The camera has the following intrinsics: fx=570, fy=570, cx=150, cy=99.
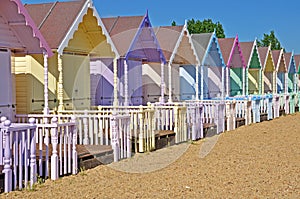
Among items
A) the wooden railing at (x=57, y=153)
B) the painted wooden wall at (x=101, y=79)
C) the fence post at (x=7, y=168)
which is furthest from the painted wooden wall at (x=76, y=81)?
the fence post at (x=7, y=168)

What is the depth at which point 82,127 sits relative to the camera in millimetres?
14758

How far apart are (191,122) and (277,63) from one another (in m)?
21.9

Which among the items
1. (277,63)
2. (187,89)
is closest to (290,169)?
(187,89)

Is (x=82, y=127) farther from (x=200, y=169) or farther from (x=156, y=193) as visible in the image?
(x=156, y=193)

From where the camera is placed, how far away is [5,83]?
13.8 metres

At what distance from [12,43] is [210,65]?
51.3 feet

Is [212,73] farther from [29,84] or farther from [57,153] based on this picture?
[57,153]

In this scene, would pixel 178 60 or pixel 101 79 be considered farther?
pixel 178 60

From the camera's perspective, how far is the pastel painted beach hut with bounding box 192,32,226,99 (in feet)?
86.0

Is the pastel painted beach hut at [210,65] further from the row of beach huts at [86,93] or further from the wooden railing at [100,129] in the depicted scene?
the wooden railing at [100,129]

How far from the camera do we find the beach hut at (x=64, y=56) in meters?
15.2

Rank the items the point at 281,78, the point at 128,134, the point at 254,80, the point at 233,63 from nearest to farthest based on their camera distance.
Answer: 1. the point at 128,134
2. the point at 233,63
3. the point at 254,80
4. the point at 281,78

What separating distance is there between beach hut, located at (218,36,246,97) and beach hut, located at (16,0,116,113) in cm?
1213

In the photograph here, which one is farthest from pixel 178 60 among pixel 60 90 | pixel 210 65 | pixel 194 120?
pixel 60 90
